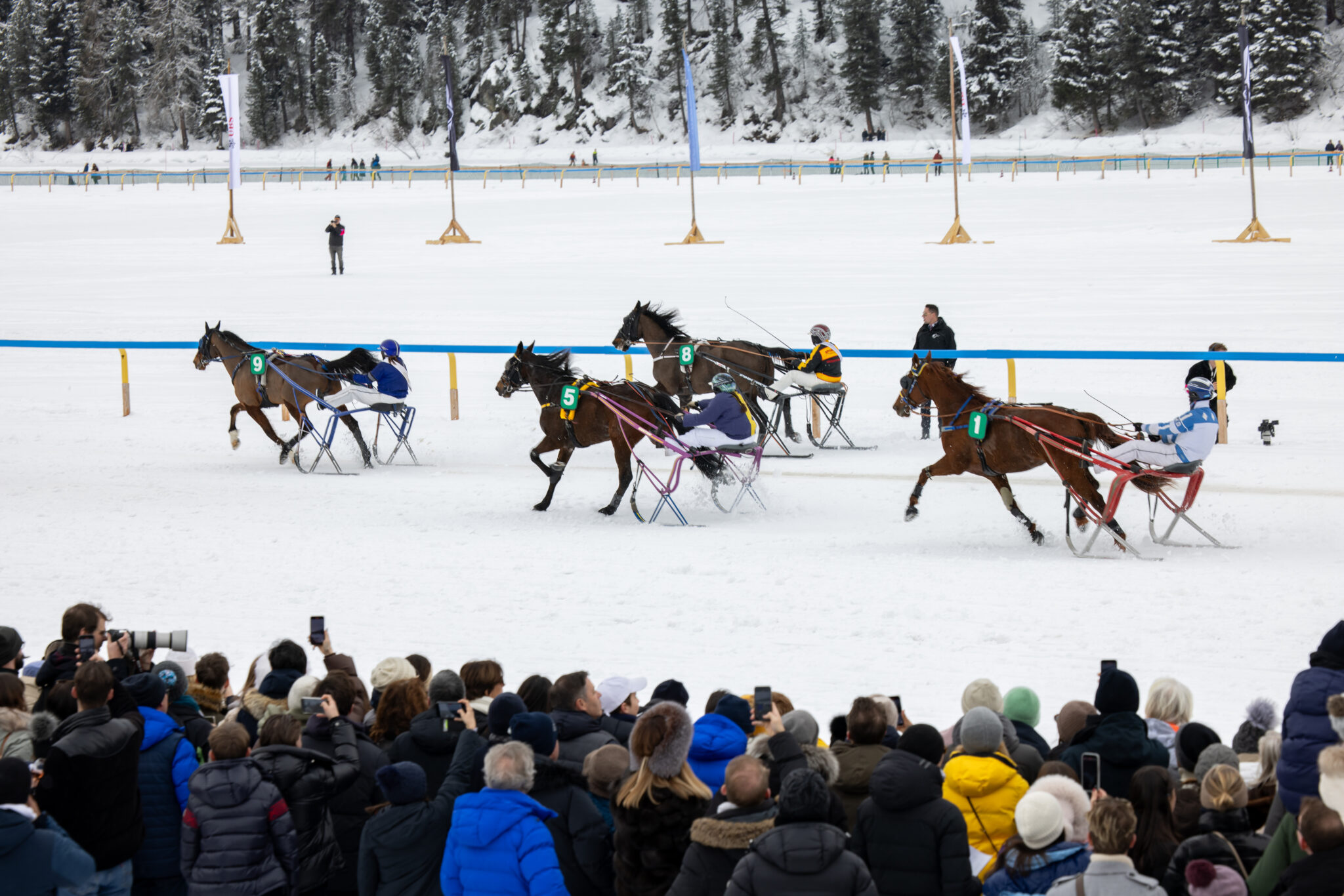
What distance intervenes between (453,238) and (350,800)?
31207mm

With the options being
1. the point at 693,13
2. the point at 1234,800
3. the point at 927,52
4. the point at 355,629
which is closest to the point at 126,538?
the point at 355,629

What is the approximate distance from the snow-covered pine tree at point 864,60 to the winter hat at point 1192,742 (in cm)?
6913

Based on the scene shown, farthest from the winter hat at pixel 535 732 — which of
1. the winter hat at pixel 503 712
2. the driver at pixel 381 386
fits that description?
the driver at pixel 381 386

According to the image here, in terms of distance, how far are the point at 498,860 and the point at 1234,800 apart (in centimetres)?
211

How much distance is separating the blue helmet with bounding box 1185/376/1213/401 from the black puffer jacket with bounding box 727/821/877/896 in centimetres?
700

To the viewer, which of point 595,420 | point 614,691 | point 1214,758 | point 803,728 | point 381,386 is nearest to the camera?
point 1214,758

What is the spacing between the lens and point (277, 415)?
58.9 feet

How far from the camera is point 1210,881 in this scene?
356cm

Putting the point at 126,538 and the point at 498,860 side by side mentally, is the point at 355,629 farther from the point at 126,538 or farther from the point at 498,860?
the point at 498,860

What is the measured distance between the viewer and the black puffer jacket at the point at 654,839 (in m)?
4.01

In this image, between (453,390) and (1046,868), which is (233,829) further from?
(453,390)

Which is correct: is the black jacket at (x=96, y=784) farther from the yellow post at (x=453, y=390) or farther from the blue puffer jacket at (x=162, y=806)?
the yellow post at (x=453, y=390)

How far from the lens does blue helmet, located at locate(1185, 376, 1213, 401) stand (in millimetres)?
9617

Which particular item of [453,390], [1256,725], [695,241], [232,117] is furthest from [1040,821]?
[232,117]
